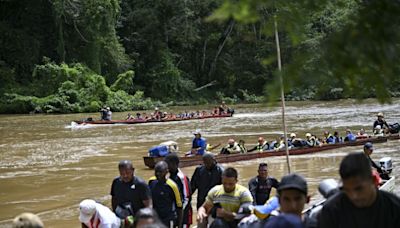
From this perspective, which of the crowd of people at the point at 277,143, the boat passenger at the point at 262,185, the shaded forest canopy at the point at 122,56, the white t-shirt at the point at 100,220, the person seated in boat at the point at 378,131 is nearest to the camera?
the white t-shirt at the point at 100,220

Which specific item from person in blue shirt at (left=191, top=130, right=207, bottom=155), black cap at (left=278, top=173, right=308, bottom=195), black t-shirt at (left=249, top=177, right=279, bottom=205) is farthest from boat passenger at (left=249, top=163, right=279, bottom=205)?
person in blue shirt at (left=191, top=130, right=207, bottom=155)

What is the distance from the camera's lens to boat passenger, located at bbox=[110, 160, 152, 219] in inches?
256

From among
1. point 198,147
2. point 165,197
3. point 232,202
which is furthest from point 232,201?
point 198,147

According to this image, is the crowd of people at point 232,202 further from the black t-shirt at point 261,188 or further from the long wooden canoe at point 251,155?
the long wooden canoe at point 251,155

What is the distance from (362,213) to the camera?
3.40 metres

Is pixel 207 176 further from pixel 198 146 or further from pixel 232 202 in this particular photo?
pixel 198 146

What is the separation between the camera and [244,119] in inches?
1449

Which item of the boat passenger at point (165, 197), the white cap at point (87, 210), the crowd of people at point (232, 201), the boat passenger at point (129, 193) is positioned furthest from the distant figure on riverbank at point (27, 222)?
the boat passenger at point (165, 197)

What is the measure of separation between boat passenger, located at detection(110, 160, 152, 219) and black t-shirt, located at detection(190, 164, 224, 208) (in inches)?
44.6

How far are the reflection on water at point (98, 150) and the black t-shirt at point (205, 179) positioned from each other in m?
5.29

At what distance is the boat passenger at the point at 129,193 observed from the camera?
6508mm

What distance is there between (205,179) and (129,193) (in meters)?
1.24

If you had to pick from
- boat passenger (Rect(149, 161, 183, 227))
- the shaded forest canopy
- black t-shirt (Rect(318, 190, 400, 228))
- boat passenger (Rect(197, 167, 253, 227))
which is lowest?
boat passenger (Rect(149, 161, 183, 227))

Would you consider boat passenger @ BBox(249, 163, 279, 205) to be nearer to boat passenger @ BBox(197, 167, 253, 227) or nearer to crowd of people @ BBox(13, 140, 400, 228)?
crowd of people @ BBox(13, 140, 400, 228)
